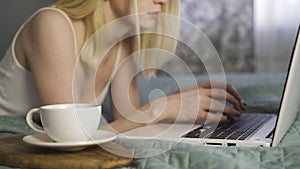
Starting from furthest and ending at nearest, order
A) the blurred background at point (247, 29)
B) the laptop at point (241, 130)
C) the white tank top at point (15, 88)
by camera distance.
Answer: the blurred background at point (247, 29)
the white tank top at point (15, 88)
the laptop at point (241, 130)

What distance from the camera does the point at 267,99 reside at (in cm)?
150

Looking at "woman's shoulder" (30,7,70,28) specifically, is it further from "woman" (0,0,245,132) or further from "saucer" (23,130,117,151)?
"saucer" (23,130,117,151)

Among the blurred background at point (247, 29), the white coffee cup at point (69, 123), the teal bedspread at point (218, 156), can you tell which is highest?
the white coffee cup at point (69, 123)

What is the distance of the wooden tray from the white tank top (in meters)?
0.59

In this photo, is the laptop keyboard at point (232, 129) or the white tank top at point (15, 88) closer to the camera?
the laptop keyboard at point (232, 129)

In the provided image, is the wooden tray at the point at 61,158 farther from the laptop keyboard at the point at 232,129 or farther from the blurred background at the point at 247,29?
the blurred background at the point at 247,29

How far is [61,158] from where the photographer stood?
681 mm

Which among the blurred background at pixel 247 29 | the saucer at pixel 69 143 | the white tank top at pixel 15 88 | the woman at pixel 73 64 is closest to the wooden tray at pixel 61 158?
the saucer at pixel 69 143

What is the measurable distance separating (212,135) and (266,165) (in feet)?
0.70

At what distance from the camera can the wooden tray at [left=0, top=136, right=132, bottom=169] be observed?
0.67 m

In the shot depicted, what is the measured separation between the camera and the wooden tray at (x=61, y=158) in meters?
0.67

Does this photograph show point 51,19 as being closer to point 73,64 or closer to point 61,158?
point 73,64

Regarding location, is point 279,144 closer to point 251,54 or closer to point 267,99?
point 267,99

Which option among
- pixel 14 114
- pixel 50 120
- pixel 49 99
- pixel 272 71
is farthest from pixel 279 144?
pixel 272 71
